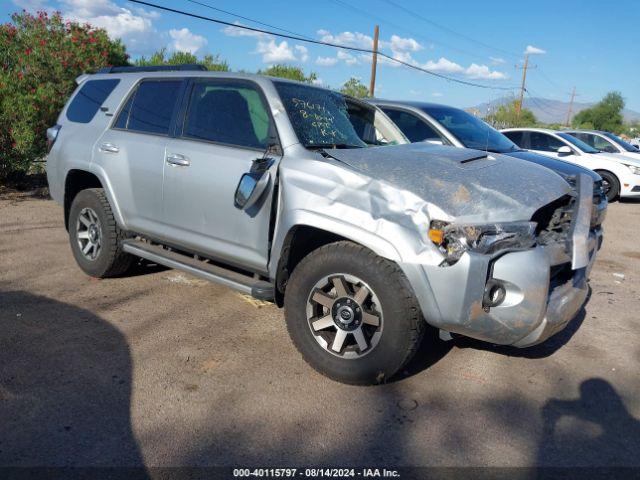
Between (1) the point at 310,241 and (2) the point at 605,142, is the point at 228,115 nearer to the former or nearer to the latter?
(1) the point at 310,241

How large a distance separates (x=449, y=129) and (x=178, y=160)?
161 inches

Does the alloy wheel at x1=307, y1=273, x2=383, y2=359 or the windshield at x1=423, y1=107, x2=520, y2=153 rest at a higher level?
the windshield at x1=423, y1=107, x2=520, y2=153

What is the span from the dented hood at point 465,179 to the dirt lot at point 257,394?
1.19 meters

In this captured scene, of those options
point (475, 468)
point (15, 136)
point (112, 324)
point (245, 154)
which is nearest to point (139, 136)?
point (245, 154)

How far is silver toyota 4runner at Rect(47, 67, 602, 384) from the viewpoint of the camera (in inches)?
120

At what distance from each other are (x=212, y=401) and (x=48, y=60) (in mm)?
9215

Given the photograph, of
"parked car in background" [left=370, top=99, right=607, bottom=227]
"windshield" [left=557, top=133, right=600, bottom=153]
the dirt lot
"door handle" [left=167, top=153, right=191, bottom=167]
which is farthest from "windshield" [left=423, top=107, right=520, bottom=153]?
"windshield" [left=557, top=133, right=600, bottom=153]

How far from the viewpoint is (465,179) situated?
3.37 m

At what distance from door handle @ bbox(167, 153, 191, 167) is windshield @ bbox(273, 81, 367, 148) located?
90 cm

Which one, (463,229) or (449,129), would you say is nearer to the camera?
(463,229)

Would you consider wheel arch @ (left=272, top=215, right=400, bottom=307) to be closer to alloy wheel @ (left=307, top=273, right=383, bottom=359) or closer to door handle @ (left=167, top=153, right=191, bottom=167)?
alloy wheel @ (left=307, top=273, right=383, bottom=359)

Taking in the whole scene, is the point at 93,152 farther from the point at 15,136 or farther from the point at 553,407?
the point at 15,136

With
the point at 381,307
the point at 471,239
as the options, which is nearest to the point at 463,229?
the point at 471,239

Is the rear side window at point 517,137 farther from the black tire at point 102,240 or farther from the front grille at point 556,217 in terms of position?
the black tire at point 102,240
